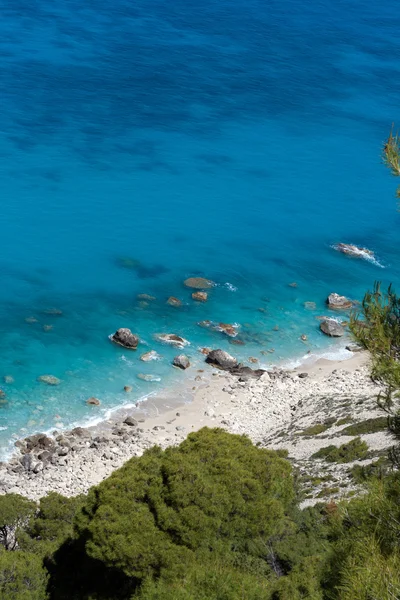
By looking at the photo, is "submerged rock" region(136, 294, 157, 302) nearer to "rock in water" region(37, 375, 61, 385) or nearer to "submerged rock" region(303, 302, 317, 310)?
"rock in water" region(37, 375, 61, 385)

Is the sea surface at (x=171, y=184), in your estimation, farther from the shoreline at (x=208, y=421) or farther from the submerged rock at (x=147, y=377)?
the shoreline at (x=208, y=421)

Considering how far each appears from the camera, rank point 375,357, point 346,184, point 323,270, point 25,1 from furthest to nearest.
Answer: point 25,1, point 346,184, point 323,270, point 375,357

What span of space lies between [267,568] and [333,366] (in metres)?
28.1

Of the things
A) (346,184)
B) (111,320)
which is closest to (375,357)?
(111,320)

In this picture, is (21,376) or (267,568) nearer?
(267,568)

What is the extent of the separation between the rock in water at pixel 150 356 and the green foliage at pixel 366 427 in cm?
1540

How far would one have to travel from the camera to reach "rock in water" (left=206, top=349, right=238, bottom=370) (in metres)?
49.2

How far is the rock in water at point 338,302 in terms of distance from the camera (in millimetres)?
58469

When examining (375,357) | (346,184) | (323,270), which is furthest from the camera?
(346,184)

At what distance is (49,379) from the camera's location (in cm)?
4688

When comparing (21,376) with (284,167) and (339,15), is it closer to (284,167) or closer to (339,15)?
(284,167)

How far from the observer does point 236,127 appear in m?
86.1

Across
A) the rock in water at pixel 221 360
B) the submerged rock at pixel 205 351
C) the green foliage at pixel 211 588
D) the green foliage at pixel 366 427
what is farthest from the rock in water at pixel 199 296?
the green foliage at pixel 211 588

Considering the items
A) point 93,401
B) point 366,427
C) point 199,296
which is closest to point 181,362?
point 93,401
